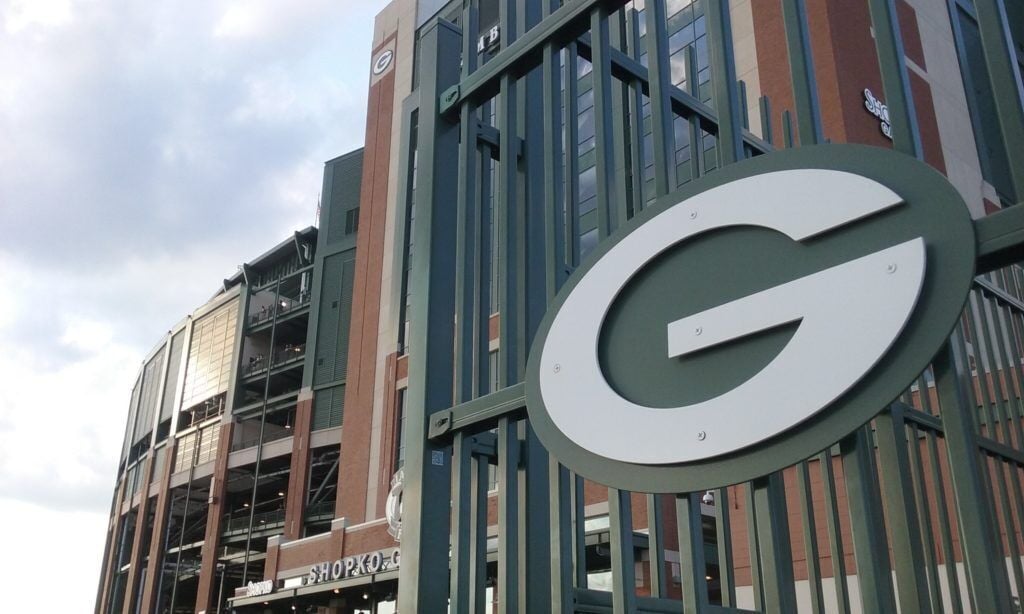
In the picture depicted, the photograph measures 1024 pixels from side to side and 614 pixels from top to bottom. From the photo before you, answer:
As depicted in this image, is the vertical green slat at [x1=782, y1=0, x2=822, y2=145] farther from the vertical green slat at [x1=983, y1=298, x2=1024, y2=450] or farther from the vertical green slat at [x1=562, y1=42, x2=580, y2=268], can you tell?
the vertical green slat at [x1=983, y1=298, x2=1024, y2=450]

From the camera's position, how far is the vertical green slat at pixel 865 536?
214 centimetres

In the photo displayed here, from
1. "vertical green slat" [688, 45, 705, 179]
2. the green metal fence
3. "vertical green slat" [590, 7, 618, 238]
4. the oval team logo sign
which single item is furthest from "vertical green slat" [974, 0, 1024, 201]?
"vertical green slat" [688, 45, 705, 179]

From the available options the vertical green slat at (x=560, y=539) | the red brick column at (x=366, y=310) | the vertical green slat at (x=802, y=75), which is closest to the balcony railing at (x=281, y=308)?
the red brick column at (x=366, y=310)

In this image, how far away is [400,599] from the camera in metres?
3.52

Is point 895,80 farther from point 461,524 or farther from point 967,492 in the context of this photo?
point 461,524

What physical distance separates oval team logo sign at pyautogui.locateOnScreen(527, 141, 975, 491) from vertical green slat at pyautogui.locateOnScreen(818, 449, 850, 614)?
175 cm

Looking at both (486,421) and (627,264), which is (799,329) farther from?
(486,421)

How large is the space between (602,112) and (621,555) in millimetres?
1638

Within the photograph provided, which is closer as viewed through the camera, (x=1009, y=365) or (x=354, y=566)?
(x=1009, y=365)

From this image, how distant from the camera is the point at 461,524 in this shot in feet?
11.3

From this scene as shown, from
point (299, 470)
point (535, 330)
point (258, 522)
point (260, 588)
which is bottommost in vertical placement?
point (535, 330)

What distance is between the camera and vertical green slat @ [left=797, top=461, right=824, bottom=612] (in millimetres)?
4188

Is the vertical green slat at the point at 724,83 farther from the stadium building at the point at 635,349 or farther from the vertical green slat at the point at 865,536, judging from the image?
the vertical green slat at the point at 865,536

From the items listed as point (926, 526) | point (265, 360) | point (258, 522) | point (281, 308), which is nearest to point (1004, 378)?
point (926, 526)
